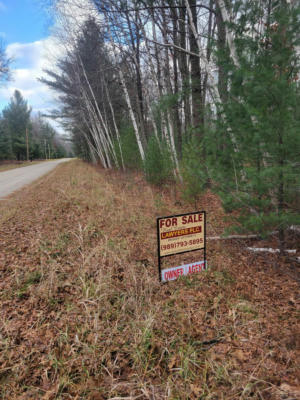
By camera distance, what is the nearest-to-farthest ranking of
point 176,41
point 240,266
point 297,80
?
point 297,80, point 240,266, point 176,41

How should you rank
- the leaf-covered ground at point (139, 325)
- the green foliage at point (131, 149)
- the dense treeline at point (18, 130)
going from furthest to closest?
the dense treeline at point (18, 130), the green foliage at point (131, 149), the leaf-covered ground at point (139, 325)

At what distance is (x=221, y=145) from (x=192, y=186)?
2210 mm

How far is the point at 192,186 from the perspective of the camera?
548cm

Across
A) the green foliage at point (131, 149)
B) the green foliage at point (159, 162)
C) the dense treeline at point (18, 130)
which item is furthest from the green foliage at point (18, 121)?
the green foliage at point (159, 162)

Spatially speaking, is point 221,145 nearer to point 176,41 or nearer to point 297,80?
point 297,80

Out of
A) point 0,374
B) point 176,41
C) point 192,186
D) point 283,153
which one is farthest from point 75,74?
point 0,374

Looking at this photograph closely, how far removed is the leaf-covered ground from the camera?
1.59m

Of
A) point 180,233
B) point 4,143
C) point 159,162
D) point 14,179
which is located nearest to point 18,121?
point 4,143

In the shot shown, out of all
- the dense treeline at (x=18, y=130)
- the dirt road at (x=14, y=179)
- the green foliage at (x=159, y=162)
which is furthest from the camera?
the dense treeline at (x=18, y=130)

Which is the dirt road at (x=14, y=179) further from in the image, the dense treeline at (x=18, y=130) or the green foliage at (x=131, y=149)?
the dense treeline at (x=18, y=130)

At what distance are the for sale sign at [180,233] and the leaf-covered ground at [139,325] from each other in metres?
0.45

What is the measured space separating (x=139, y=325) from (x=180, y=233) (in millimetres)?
1152

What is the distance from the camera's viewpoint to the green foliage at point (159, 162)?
23.9 ft

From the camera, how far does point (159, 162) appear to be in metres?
7.41
